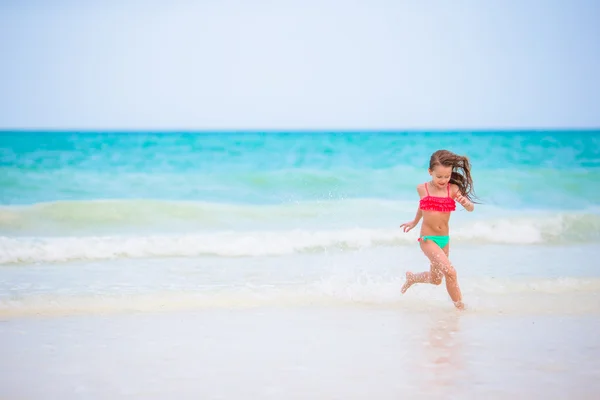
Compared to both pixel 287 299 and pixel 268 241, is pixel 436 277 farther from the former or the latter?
pixel 268 241

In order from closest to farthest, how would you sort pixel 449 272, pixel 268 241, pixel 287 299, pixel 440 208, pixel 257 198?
pixel 449 272
pixel 440 208
pixel 287 299
pixel 268 241
pixel 257 198

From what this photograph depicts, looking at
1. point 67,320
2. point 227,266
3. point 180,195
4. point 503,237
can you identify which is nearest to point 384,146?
point 180,195

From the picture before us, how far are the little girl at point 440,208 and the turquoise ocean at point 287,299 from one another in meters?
0.22

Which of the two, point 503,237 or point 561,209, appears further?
point 561,209

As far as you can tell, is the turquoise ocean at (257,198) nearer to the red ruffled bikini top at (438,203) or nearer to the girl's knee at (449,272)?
the red ruffled bikini top at (438,203)

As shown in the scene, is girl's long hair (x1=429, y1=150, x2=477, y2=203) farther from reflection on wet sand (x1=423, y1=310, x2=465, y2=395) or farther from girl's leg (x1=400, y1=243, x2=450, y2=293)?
reflection on wet sand (x1=423, y1=310, x2=465, y2=395)

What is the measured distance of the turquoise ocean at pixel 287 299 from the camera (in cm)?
318

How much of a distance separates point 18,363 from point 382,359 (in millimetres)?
1811

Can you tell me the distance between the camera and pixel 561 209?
1012cm

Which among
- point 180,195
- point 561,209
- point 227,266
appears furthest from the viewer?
point 180,195

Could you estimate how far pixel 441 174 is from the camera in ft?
14.1

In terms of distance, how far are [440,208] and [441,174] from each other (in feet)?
0.76

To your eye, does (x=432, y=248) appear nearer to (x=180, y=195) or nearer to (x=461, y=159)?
(x=461, y=159)

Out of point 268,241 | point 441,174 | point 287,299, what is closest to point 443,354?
point 441,174
